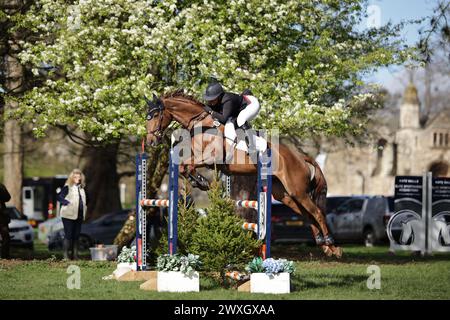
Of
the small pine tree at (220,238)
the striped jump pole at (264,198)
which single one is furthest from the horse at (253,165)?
the striped jump pole at (264,198)

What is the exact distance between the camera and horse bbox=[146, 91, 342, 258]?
13.5 meters

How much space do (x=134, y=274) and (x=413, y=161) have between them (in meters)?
68.3

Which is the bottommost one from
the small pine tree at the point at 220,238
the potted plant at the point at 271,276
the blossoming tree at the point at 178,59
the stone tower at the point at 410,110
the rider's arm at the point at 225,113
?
the potted plant at the point at 271,276

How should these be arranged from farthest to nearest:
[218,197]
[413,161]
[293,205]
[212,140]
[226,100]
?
1. [413,161]
2. [293,205]
3. [212,140]
4. [226,100]
5. [218,197]

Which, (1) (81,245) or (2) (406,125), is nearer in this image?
(1) (81,245)

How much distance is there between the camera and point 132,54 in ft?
59.8

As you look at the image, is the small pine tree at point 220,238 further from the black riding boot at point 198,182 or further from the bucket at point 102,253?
the bucket at point 102,253

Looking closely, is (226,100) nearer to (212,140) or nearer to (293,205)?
(212,140)

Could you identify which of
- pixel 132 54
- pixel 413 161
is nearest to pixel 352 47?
pixel 132 54

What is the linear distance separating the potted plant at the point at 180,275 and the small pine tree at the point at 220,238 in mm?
348

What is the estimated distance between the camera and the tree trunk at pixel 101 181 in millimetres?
31587

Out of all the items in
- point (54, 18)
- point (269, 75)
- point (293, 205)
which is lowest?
point (293, 205)

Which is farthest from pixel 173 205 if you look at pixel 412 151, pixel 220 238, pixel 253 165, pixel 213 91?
pixel 412 151

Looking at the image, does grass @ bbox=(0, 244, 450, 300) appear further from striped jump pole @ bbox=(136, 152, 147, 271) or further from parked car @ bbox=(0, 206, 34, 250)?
parked car @ bbox=(0, 206, 34, 250)
